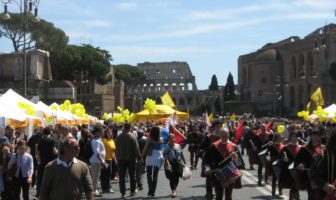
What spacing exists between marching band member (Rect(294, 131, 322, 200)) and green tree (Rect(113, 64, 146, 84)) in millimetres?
136251

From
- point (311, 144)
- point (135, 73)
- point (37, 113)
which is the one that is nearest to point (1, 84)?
point (37, 113)

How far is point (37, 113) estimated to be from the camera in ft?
74.2

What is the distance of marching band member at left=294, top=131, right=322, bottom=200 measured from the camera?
10.4 m

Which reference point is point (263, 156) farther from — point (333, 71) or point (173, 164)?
point (333, 71)

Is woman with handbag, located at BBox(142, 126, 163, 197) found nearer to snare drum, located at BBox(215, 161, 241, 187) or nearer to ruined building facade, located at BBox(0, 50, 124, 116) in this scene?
snare drum, located at BBox(215, 161, 241, 187)

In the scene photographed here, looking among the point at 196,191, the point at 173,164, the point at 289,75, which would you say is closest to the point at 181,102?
the point at 289,75

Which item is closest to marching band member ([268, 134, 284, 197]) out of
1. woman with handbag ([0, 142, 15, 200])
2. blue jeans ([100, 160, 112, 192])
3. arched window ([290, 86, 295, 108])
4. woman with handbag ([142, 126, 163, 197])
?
woman with handbag ([142, 126, 163, 197])

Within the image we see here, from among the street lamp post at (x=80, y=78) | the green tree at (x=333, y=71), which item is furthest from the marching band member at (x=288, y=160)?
the green tree at (x=333, y=71)

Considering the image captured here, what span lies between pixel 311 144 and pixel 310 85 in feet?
331

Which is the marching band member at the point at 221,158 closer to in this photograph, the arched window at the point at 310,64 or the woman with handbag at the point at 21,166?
the woman with handbag at the point at 21,166

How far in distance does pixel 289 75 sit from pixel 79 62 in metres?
45.6

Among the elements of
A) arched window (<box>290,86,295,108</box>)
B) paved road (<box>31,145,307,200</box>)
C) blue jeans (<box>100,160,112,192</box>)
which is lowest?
paved road (<box>31,145,307,200</box>)

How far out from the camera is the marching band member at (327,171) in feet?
24.0

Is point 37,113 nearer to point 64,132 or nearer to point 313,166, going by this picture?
point 64,132
